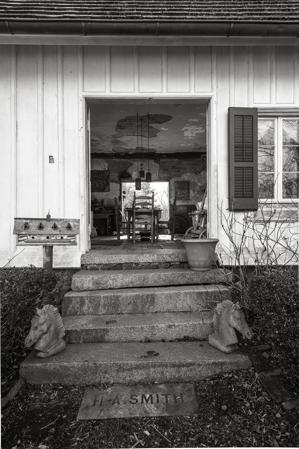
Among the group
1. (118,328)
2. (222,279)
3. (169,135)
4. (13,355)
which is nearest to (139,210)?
(169,135)

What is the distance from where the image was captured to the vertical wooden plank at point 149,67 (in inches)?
173

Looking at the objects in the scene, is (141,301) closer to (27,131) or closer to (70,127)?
(70,127)

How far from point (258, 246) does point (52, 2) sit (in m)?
4.33

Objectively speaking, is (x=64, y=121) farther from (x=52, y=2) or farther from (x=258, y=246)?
(x=258, y=246)

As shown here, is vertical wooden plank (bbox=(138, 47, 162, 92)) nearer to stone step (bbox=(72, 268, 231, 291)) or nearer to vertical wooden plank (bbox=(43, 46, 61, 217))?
vertical wooden plank (bbox=(43, 46, 61, 217))

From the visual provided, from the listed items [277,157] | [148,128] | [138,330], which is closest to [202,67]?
[277,157]

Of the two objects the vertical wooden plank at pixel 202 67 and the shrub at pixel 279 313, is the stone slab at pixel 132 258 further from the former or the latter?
the vertical wooden plank at pixel 202 67

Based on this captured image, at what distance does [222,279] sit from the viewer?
3.95 m

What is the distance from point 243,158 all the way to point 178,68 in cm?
155

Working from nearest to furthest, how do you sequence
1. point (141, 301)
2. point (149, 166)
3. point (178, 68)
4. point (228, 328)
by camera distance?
1. point (228, 328)
2. point (141, 301)
3. point (178, 68)
4. point (149, 166)

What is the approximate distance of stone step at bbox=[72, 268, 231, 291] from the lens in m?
3.86

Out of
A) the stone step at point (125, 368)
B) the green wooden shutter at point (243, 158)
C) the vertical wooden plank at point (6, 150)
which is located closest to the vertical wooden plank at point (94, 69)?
the vertical wooden plank at point (6, 150)

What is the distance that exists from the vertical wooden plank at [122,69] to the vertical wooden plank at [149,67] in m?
0.12

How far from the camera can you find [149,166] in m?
12.5
